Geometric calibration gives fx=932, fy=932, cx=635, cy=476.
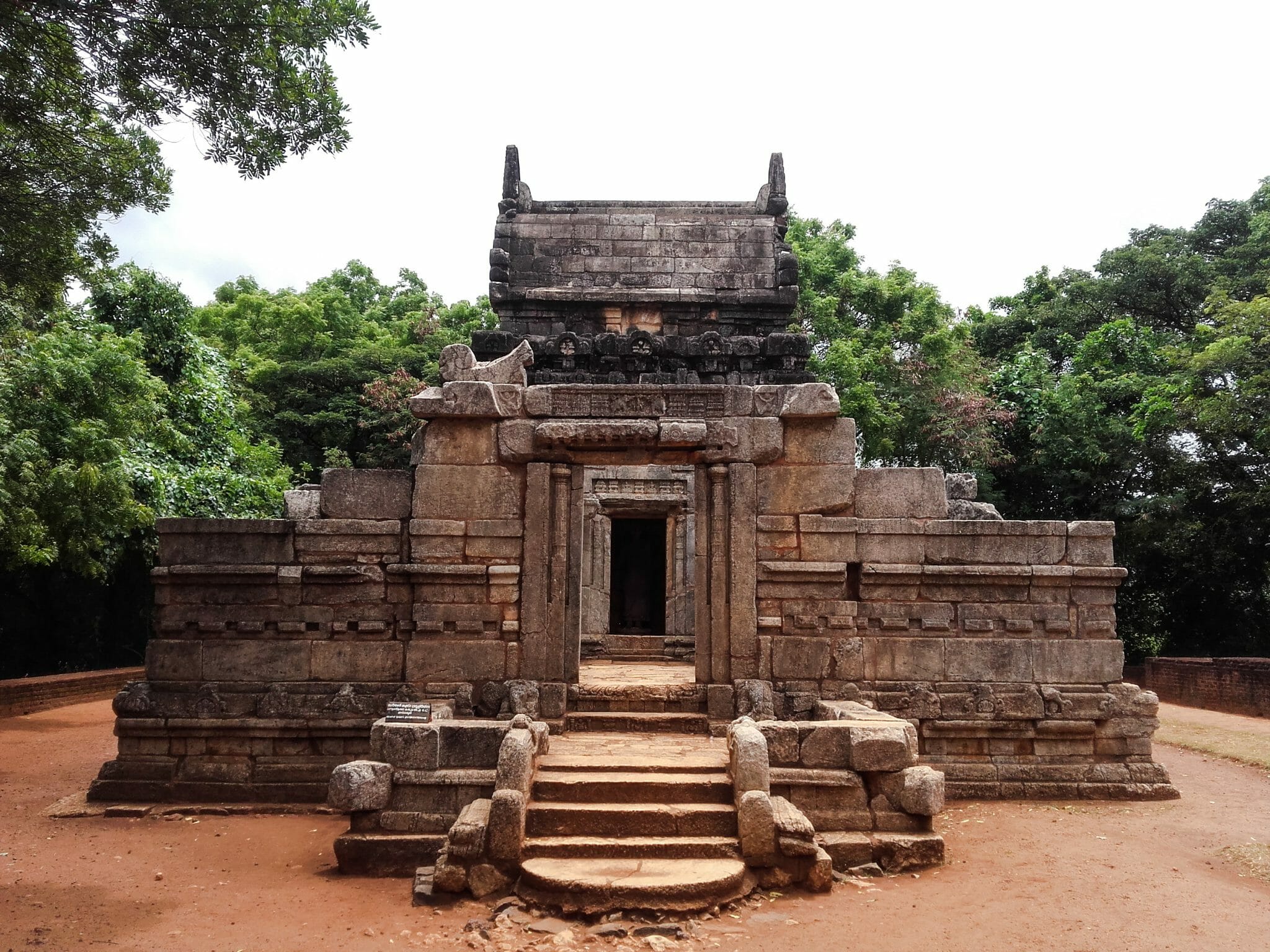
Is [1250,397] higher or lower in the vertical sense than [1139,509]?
higher

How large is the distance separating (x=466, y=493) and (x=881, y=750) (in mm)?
4679

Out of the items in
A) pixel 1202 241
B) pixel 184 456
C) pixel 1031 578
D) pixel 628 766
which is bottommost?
pixel 628 766

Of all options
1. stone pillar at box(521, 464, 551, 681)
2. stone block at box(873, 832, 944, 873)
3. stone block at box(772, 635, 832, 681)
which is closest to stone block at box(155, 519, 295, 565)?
stone pillar at box(521, 464, 551, 681)

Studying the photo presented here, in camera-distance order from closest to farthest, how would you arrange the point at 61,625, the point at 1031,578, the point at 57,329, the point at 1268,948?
the point at 1268,948 < the point at 1031,578 < the point at 57,329 < the point at 61,625

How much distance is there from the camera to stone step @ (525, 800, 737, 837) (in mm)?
6777

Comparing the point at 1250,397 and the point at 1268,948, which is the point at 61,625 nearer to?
the point at 1268,948

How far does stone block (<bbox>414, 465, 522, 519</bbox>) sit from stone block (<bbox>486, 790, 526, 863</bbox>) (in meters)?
3.57

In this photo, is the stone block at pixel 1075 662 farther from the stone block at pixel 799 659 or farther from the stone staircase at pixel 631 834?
the stone staircase at pixel 631 834

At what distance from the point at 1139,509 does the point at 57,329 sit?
21611 mm

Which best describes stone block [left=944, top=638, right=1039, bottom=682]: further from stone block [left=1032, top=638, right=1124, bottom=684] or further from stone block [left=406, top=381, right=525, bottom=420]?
stone block [left=406, top=381, right=525, bottom=420]

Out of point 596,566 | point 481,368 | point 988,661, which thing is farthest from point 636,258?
point 988,661

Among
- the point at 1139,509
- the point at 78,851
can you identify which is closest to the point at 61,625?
the point at 78,851

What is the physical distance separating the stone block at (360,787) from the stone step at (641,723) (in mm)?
2391

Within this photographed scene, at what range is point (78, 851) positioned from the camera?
24.8 feet
